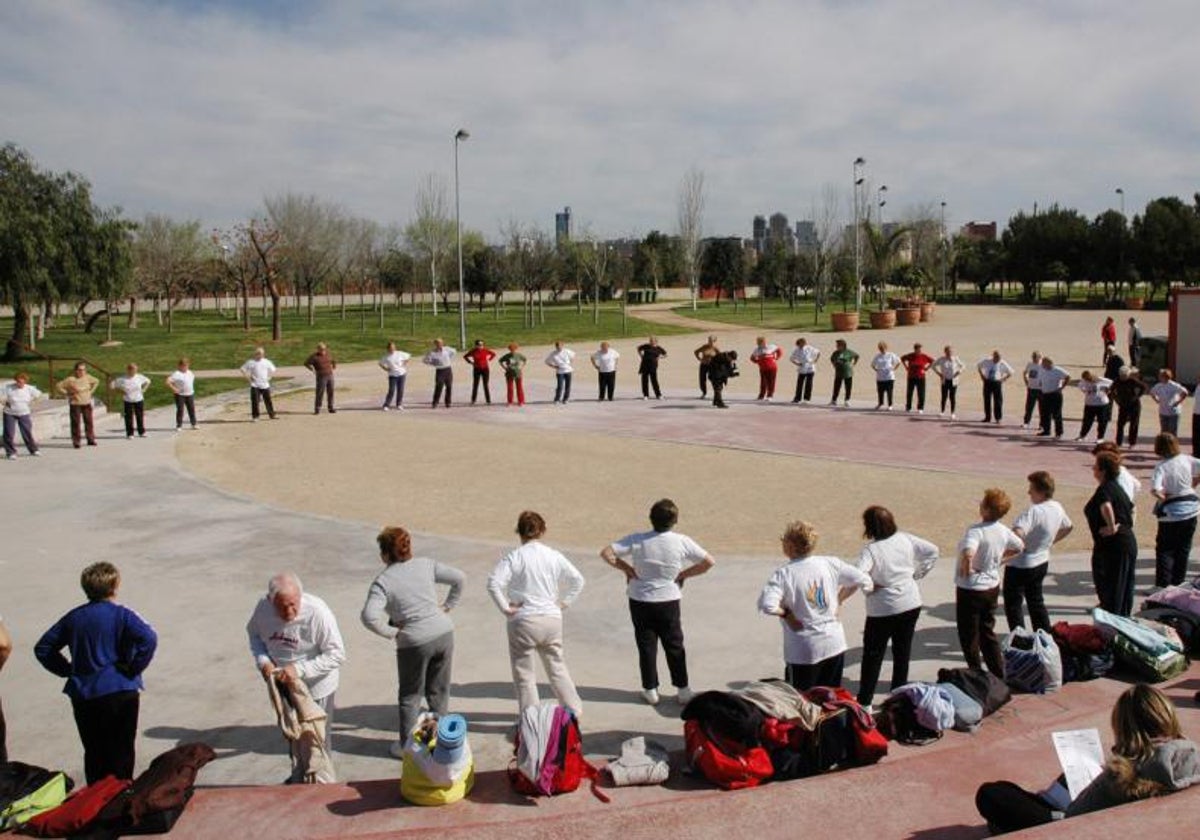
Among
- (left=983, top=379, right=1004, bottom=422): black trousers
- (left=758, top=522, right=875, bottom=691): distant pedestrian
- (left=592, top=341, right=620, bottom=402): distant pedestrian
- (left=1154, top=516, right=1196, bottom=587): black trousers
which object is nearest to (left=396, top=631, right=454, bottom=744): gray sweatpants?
(left=758, top=522, right=875, bottom=691): distant pedestrian

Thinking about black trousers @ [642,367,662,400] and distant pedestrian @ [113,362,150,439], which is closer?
distant pedestrian @ [113,362,150,439]

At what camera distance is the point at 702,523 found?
13695mm

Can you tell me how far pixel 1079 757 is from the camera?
5.42 meters

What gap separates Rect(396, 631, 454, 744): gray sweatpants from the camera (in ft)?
22.7

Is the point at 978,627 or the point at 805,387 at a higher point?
the point at 805,387

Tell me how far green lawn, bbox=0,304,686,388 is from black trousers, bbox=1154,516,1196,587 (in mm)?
29793

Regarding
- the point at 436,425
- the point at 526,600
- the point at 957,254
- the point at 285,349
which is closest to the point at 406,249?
the point at 285,349

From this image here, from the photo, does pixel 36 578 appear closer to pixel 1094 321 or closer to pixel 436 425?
pixel 436 425

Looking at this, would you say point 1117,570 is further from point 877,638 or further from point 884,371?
point 884,371

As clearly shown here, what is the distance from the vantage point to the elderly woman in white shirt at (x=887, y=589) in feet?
24.5

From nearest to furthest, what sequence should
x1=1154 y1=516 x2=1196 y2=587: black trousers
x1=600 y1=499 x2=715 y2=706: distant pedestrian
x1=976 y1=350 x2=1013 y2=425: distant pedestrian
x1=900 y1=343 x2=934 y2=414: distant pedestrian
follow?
x1=600 y1=499 x2=715 y2=706: distant pedestrian, x1=1154 y1=516 x2=1196 y2=587: black trousers, x1=976 y1=350 x2=1013 y2=425: distant pedestrian, x1=900 y1=343 x2=934 y2=414: distant pedestrian

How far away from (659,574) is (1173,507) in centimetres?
563

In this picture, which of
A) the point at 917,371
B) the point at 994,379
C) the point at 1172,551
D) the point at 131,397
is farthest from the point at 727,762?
the point at 131,397

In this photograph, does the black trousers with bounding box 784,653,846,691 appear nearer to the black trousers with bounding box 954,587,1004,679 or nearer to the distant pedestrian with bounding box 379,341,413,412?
the black trousers with bounding box 954,587,1004,679
